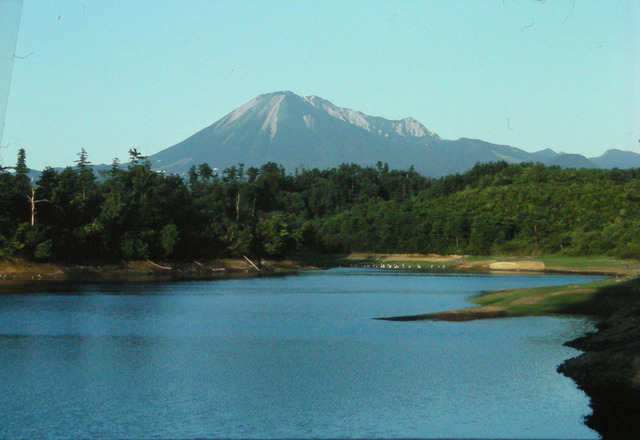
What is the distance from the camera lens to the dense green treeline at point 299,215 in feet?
255

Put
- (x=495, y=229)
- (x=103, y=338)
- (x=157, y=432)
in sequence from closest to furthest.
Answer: (x=157, y=432) < (x=103, y=338) < (x=495, y=229)

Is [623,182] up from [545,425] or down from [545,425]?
up

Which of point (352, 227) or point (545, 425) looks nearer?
point (545, 425)

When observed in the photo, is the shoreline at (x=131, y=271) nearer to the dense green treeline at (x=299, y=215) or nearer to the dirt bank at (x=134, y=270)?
the dirt bank at (x=134, y=270)

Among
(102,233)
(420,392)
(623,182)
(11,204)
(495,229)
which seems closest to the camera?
(420,392)

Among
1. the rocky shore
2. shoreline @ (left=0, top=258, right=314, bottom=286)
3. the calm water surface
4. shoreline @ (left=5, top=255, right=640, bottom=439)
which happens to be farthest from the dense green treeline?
the rocky shore

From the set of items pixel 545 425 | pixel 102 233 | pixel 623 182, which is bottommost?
pixel 545 425

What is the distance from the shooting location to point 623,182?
140m

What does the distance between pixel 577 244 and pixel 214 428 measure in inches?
3916

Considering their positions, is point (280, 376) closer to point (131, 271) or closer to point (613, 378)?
point (613, 378)

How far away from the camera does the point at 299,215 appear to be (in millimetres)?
167875

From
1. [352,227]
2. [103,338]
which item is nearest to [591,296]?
[103,338]

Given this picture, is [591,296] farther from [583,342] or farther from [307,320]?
[307,320]

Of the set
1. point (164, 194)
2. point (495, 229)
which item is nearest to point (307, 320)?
point (164, 194)
